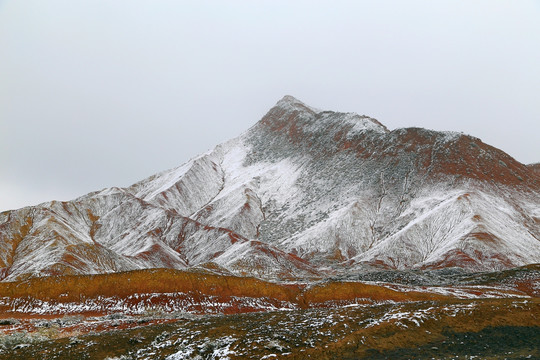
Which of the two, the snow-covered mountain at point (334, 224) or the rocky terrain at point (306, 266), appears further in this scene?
the snow-covered mountain at point (334, 224)

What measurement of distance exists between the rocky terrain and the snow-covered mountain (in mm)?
664

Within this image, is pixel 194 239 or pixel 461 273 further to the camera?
pixel 194 239

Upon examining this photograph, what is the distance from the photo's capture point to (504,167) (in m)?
168

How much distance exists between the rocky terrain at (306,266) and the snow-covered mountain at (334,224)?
0.66 meters

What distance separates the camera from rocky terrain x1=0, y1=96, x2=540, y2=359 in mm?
33844

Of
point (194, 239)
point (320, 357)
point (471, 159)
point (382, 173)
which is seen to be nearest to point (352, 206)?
point (382, 173)

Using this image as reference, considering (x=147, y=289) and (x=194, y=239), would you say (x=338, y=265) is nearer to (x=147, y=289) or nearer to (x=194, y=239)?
(x=194, y=239)

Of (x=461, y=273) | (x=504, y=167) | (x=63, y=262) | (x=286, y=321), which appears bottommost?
(x=461, y=273)

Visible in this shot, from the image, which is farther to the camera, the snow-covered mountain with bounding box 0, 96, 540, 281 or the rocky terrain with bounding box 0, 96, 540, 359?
the snow-covered mountain with bounding box 0, 96, 540, 281

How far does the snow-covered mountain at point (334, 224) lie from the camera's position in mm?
Answer: 120500

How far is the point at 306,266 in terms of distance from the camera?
131250 mm

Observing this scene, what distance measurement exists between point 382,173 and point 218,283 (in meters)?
129

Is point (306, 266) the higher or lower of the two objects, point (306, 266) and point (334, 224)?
the lower

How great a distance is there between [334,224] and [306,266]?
30710mm
